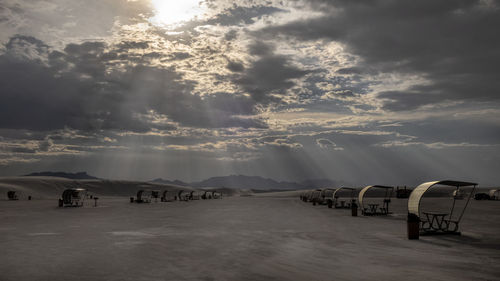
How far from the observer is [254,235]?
2189cm

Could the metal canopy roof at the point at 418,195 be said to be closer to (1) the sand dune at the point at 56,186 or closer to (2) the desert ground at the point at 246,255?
(2) the desert ground at the point at 246,255

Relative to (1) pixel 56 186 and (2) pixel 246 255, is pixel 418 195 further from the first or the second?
(1) pixel 56 186

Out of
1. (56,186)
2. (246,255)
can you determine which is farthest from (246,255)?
(56,186)

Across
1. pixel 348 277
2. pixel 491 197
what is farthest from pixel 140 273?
pixel 491 197

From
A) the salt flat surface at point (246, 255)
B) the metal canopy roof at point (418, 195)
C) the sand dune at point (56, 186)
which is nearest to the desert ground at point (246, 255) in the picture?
the salt flat surface at point (246, 255)

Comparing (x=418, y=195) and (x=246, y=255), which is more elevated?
(x=418, y=195)

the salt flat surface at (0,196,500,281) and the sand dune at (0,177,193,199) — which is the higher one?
the salt flat surface at (0,196,500,281)

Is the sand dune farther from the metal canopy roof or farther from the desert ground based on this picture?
the metal canopy roof

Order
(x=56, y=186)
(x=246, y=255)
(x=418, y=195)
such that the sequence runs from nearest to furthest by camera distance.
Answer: (x=246, y=255) < (x=418, y=195) < (x=56, y=186)

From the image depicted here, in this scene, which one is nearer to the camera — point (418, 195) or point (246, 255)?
point (246, 255)

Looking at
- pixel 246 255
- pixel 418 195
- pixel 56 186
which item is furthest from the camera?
pixel 56 186

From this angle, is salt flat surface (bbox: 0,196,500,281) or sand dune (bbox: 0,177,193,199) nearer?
salt flat surface (bbox: 0,196,500,281)

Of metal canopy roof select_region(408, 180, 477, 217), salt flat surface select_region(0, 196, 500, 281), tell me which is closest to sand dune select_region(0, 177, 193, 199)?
salt flat surface select_region(0, 196, 500, 281)

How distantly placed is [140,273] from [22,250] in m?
7.60
